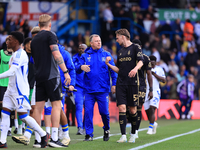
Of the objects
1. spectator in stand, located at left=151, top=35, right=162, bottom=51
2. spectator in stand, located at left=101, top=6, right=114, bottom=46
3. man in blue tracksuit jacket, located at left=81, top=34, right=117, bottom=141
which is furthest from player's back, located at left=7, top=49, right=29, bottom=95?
spectator in stand, located at left=151, top=35, right=162, bottom=51

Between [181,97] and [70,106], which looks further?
[181,97]

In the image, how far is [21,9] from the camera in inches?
877

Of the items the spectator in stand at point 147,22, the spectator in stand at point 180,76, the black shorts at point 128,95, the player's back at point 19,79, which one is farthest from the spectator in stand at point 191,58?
the player's back at point 19,79

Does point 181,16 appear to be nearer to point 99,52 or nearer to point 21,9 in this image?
point 21,9

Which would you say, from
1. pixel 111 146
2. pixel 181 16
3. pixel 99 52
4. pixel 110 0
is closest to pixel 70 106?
pixel 99 52

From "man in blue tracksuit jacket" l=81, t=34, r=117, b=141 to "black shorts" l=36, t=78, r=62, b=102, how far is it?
1802 millimetres

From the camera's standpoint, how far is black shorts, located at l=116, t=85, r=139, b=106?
8.20 m

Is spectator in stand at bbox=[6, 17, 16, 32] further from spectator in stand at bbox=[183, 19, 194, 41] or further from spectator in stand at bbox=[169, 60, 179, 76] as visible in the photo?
spectator in stand at bbox=[183, 19, 194, 41]

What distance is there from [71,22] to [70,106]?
992 cm

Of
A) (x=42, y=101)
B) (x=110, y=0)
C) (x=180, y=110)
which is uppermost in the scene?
(x=110, y=0)

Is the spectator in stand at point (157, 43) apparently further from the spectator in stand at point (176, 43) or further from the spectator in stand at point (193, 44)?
the spectator in stand at point (193, 44)

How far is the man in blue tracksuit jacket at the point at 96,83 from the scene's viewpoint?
867 centimetres

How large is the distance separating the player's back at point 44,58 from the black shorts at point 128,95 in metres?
1.76

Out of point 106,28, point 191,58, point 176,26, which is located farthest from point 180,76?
point 106,28
